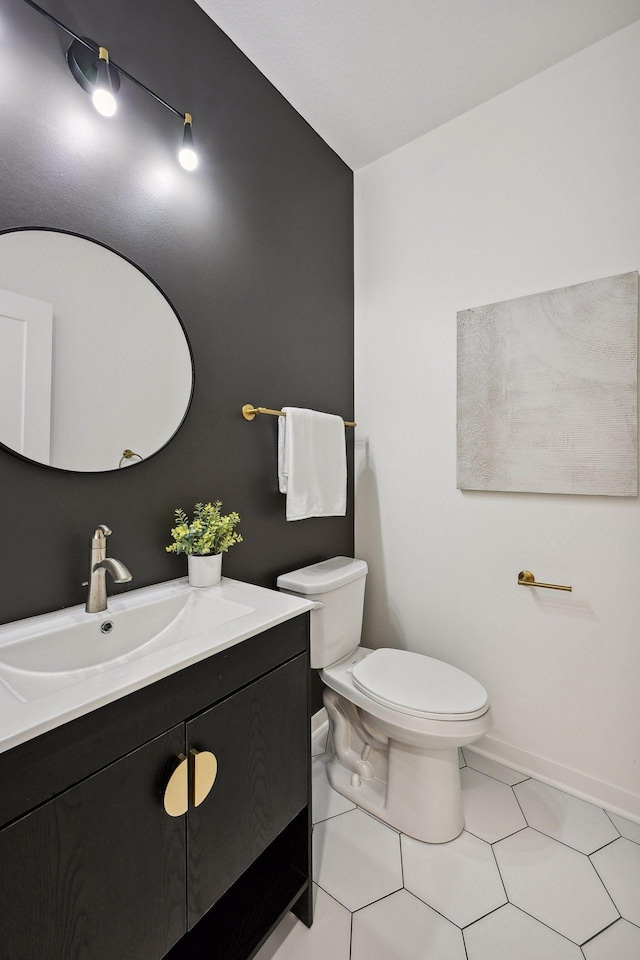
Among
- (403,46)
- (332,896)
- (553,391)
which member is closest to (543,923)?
(332,896)

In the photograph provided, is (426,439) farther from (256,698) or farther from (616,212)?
(256,698)

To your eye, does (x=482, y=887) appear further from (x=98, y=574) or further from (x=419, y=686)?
(x=98, y=574)

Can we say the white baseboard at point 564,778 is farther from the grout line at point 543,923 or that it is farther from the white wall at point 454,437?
the grout line at point 543,923

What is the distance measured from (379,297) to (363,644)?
1.65 m

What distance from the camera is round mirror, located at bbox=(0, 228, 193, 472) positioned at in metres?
0.99

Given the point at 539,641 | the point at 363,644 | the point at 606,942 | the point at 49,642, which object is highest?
the point at 49,642

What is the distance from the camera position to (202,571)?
1.25 m

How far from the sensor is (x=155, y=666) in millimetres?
769

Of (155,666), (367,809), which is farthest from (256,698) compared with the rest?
(367,809)

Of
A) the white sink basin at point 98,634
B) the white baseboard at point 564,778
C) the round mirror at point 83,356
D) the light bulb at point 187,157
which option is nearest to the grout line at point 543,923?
the white baseboard at point 564,778

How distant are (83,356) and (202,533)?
1.81ft

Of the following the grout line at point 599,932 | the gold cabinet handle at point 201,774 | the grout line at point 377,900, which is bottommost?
the grout line at point 377,900

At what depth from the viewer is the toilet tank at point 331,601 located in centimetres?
159

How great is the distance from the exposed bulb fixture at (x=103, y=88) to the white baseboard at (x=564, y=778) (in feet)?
7.83
